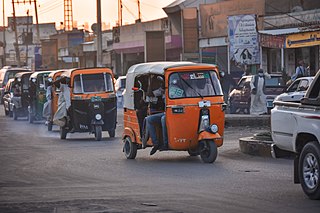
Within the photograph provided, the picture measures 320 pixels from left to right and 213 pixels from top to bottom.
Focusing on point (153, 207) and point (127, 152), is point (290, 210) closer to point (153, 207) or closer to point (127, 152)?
point (153, 207)

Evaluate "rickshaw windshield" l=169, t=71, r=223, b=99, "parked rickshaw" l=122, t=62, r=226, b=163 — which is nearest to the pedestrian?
"parked rickshaw" l=122, t=62, r=226, b=163

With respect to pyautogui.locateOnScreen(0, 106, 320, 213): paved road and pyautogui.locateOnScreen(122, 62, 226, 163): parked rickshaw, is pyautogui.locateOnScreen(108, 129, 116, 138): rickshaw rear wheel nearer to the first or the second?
pyautogui.locateOnScreen(0, 106, 320, 213): paved road

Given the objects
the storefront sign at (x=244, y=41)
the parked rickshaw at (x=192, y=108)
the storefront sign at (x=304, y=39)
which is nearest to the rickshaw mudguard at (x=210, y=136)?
the parked rickshaw at (x=192, y=108)

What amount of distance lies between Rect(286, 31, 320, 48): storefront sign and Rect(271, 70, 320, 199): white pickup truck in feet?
74.8

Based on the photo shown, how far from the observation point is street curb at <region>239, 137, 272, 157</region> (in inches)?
763

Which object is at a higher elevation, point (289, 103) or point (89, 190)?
point (289, 103)

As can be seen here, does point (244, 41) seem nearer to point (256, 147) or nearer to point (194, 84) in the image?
point (256, 147)

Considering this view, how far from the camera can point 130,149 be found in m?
20.0

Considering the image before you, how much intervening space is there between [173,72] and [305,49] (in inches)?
1003

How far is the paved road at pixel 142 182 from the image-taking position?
11891mm

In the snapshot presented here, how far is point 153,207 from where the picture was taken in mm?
11680

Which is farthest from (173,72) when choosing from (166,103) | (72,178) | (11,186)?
(11,186)

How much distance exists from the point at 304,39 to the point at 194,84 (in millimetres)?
18972

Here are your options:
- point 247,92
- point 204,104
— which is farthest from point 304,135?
point 247,92
